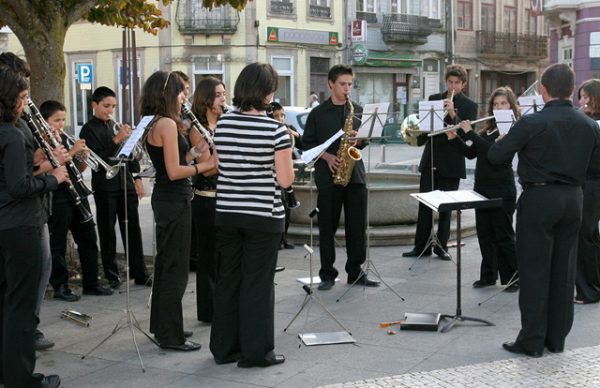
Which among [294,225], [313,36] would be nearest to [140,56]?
[313,36]

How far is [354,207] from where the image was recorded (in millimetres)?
7500

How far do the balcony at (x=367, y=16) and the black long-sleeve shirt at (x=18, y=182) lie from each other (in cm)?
3240

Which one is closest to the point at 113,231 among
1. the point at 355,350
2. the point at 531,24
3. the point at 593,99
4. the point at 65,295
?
the point at 65,295

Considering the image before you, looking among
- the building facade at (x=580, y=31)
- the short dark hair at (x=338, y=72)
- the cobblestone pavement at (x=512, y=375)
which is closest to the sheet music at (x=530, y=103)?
the short dark hair at (x=338, y=72)

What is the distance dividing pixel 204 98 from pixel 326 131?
1605 mm

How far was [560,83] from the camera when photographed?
5.38m

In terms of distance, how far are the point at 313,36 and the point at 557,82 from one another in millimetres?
29115

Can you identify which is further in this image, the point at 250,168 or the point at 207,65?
the point at 207,65

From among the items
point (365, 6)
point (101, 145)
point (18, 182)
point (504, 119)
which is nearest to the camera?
point (18, 182)

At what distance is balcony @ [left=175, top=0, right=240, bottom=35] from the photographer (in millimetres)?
31516

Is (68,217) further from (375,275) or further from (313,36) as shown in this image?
(313,36)

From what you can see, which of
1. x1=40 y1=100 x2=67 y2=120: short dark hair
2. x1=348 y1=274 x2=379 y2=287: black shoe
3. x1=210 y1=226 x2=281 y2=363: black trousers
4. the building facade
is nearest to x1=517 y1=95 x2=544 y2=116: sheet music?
x1=348 y1=274 x2=379 y2=287: black shoe

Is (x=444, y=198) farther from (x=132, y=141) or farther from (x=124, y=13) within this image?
(x=124, y=13)

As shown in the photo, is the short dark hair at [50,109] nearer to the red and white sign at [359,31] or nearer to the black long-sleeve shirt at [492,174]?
the black long-sleeve shirt at [492,174]
